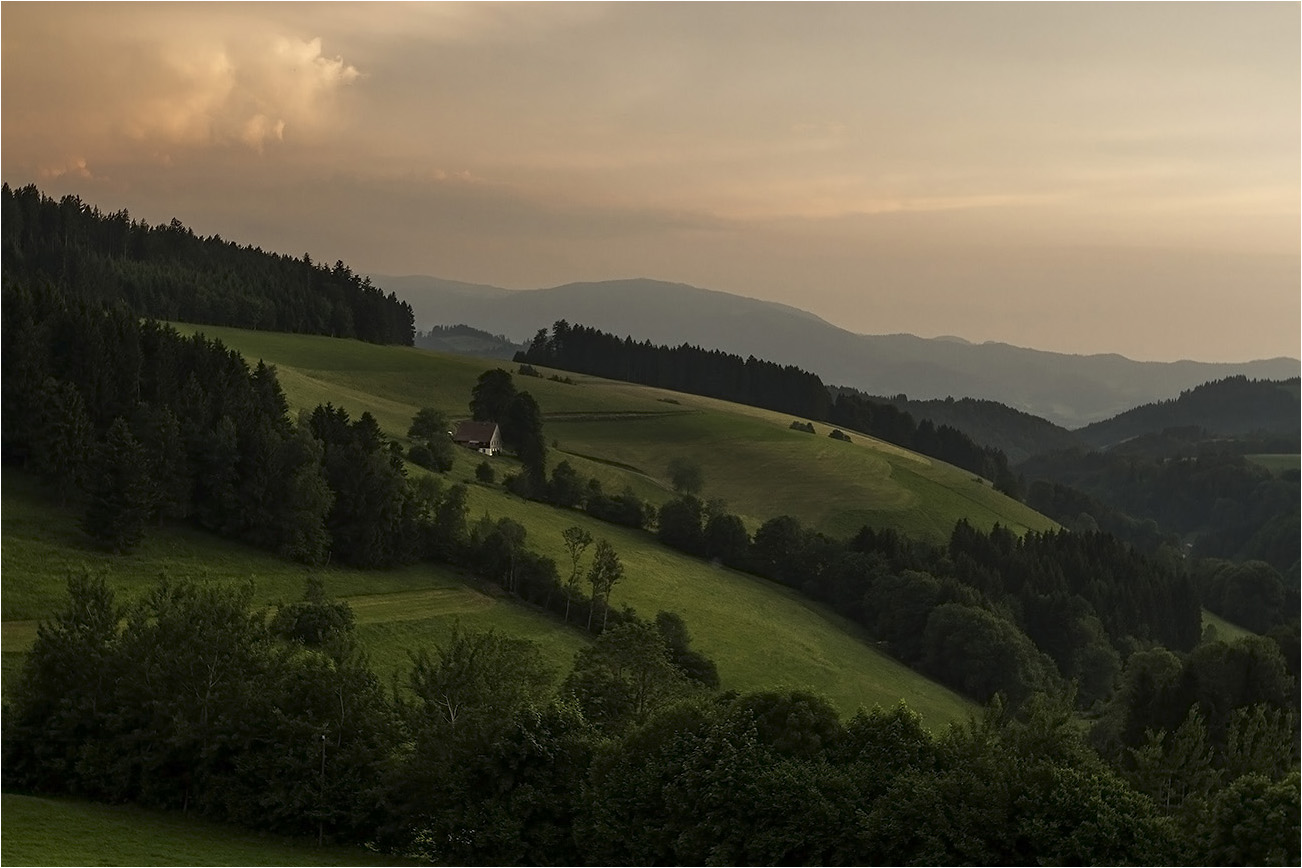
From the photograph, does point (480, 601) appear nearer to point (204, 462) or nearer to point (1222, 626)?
point (204, 462)

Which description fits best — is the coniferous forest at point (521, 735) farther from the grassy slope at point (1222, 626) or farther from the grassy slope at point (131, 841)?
the grassy slope at point (1222, 626)

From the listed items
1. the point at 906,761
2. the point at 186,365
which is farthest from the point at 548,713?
the point at 186,365

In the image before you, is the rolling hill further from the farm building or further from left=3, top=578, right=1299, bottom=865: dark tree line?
left=3, top=578, right=1299, bottom=865: dark tree line

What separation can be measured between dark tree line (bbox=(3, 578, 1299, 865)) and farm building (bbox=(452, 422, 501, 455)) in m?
76.1

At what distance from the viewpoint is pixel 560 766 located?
41.2 metres

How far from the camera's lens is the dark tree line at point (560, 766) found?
36.0 meters

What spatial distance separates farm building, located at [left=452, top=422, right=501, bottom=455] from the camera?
128375mm

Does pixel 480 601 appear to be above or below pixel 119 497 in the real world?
below

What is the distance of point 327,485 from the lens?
295 ft

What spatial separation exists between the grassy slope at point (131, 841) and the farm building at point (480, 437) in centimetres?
8416

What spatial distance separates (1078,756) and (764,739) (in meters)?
10.5

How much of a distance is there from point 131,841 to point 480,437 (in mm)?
91902

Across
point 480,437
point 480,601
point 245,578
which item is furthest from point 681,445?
Result: point 245,578

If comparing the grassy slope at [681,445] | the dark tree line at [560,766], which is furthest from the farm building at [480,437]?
the dark tree line at [560,766]
